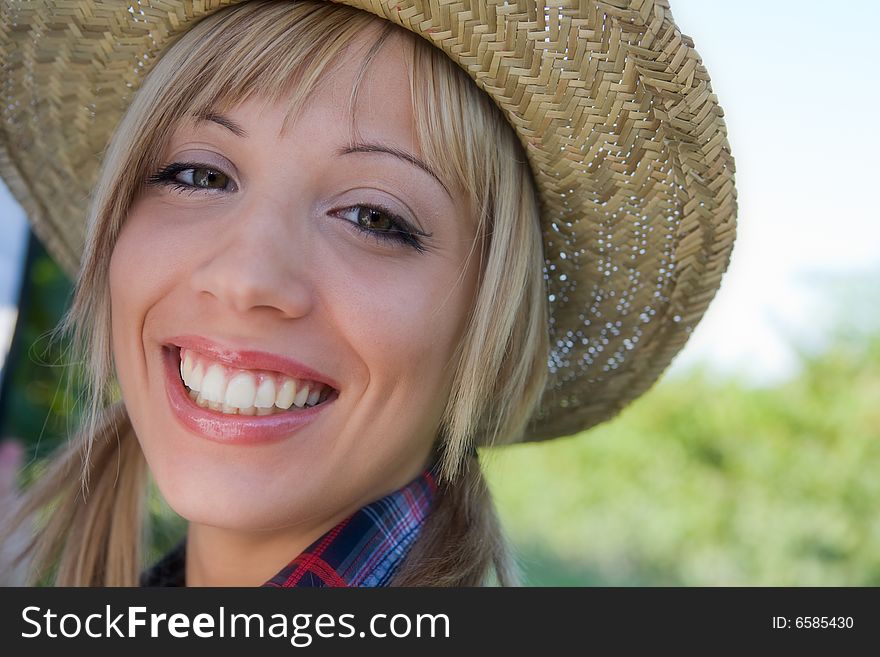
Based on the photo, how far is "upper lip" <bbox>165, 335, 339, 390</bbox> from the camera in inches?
62.0

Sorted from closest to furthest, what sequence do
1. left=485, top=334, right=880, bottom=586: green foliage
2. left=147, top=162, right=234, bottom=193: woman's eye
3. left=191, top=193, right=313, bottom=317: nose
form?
1. left=191, top=193, right=313, bottom=317: nose
2. left=147, top=162, right=234, bottom=193: woman's eye
3. left=485, top=334, right=880, bottom=586: green foliage

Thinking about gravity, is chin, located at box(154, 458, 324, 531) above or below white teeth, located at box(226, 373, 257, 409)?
below

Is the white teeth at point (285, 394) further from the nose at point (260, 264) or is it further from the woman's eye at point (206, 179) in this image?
the woman's eye at point (206, 179)

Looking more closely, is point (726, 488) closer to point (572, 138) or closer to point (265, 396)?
point (572, 138)

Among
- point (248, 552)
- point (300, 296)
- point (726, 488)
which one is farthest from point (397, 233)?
point (726, 488)

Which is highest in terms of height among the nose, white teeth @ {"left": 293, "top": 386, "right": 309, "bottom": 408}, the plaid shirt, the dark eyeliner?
the dark eyeliner

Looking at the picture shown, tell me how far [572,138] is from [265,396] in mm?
791

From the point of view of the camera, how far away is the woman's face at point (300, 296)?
1568mm

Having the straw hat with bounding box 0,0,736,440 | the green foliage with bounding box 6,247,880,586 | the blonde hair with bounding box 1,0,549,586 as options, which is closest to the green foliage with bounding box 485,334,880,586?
the green foliage with bounding box 6,247,880,586

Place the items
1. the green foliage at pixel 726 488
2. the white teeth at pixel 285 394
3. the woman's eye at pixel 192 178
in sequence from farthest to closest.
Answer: the green foliage at pixel 726 488 < the woman's eye at pixel 192 178 < the white teeth at pixel 285 394

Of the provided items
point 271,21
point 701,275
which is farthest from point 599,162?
point 271,21

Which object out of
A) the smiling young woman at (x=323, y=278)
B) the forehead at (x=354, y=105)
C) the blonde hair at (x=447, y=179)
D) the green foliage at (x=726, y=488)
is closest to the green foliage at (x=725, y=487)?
the green foliage at (x=726, y=488)

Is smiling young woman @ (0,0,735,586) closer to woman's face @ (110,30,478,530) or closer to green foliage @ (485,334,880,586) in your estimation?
woman's face @ (110,30,478,530)
